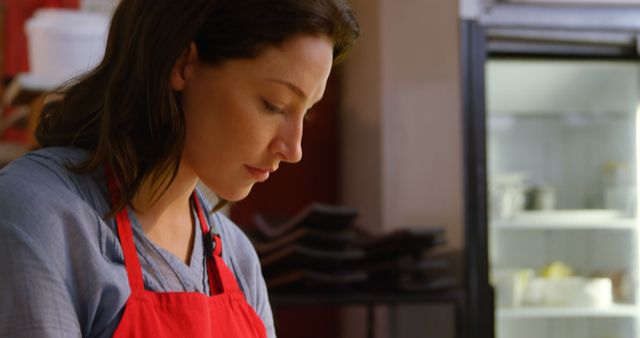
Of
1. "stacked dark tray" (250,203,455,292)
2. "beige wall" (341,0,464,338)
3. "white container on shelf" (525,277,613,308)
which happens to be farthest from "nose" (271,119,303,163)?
"white container on shelf" (525,277,613,308)

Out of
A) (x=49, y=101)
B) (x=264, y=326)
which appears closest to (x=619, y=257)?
(x=264, y=326)

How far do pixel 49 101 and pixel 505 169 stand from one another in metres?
2.42

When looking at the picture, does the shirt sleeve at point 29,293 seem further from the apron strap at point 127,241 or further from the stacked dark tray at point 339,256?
the stacked dark tray at point 339,256

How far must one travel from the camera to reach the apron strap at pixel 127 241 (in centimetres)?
100

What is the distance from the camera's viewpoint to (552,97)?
3.28 meters

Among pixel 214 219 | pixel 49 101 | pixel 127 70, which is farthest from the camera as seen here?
pixel 214 219

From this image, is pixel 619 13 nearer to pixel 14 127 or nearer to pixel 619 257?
pixel 619 257

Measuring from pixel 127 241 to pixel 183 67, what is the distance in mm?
201

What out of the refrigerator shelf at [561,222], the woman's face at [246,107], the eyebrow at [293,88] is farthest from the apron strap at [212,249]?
the refrigerator shelf at [561,222]

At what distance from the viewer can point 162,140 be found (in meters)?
1.03

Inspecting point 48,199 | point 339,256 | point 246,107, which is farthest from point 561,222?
point 48,199

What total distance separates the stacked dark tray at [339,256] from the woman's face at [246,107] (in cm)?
133

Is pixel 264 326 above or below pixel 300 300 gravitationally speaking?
above

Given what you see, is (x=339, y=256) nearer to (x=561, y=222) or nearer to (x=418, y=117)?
(x=418, y=117)
